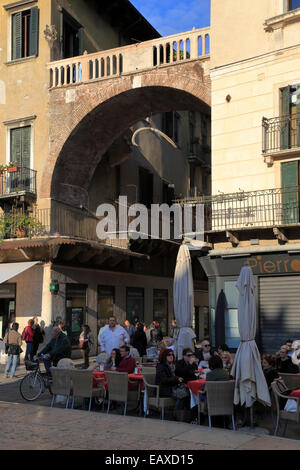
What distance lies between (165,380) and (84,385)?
168 cm

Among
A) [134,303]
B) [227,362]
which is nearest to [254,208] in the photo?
[227,362]

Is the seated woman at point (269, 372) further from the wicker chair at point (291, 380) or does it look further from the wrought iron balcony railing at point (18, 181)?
the wrought iron balcony railing at point (18, 181)

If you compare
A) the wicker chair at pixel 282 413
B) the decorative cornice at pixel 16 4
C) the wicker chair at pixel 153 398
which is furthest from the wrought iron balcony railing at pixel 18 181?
the wicker chair at pixel 282 413

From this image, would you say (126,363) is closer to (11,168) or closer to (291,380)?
(291,380)

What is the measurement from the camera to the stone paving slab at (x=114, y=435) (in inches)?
301

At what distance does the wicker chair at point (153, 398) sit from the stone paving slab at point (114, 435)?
1.05 feet

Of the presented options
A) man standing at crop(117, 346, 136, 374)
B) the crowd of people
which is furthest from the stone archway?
man standing at crop(117, 346, 136, 374)

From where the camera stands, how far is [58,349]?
12.7m

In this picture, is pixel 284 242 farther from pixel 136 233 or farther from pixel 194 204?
pixel 136 233

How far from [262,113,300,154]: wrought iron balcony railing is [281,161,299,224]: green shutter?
541 mm

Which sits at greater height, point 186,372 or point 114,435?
point 186,372

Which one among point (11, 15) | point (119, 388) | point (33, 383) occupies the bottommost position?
point (33, 383)

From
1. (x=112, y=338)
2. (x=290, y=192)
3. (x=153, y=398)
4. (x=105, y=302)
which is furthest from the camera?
(x=105, y=302)

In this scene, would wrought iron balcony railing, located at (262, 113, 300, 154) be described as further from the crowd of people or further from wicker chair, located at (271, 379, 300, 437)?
wicker chair, located at (271, 379, 300, 437)
